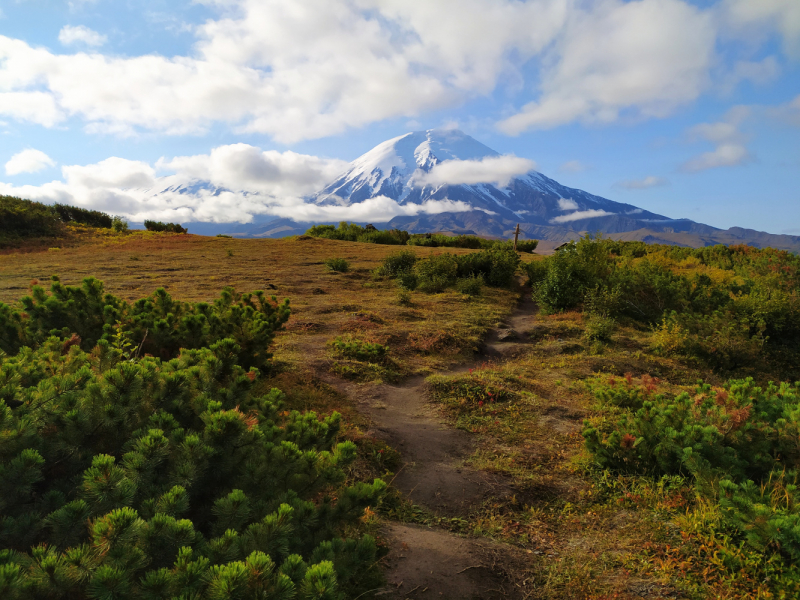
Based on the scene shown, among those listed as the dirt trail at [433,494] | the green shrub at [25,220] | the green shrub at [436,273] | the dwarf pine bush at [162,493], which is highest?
the green shrub at [25,220]

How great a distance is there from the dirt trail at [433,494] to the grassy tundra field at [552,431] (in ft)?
0.07

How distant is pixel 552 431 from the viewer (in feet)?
20.7

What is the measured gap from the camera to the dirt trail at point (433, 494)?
3.24 meters

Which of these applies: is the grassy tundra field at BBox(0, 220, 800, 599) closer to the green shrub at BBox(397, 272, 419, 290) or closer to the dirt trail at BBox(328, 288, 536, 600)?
the dirt trail at BBox(328, 288, 536, 600)

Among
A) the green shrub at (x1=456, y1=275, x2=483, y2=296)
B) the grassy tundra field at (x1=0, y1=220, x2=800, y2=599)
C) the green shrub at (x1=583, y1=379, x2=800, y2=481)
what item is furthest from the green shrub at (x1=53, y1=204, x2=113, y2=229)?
the green shrub at (x1=583, y1=379, x2=800, y2=481)

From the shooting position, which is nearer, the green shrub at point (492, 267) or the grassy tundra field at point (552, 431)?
the grassy tundra field at point (552, 431)

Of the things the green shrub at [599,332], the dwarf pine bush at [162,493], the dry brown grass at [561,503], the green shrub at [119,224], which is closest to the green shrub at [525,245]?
the green shrub at [599,332]

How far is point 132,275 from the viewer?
699 inches

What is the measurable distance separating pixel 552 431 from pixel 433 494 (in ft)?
8.17

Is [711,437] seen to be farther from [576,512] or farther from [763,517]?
[576,512]

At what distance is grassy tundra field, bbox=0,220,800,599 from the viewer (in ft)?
10.4

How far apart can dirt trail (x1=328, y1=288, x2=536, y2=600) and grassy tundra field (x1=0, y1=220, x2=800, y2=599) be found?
0.02m

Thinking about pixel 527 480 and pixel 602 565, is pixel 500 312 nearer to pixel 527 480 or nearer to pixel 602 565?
pixel 527 480

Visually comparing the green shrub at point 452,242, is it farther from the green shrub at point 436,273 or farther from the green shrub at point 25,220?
the green shrub at point 25,220
